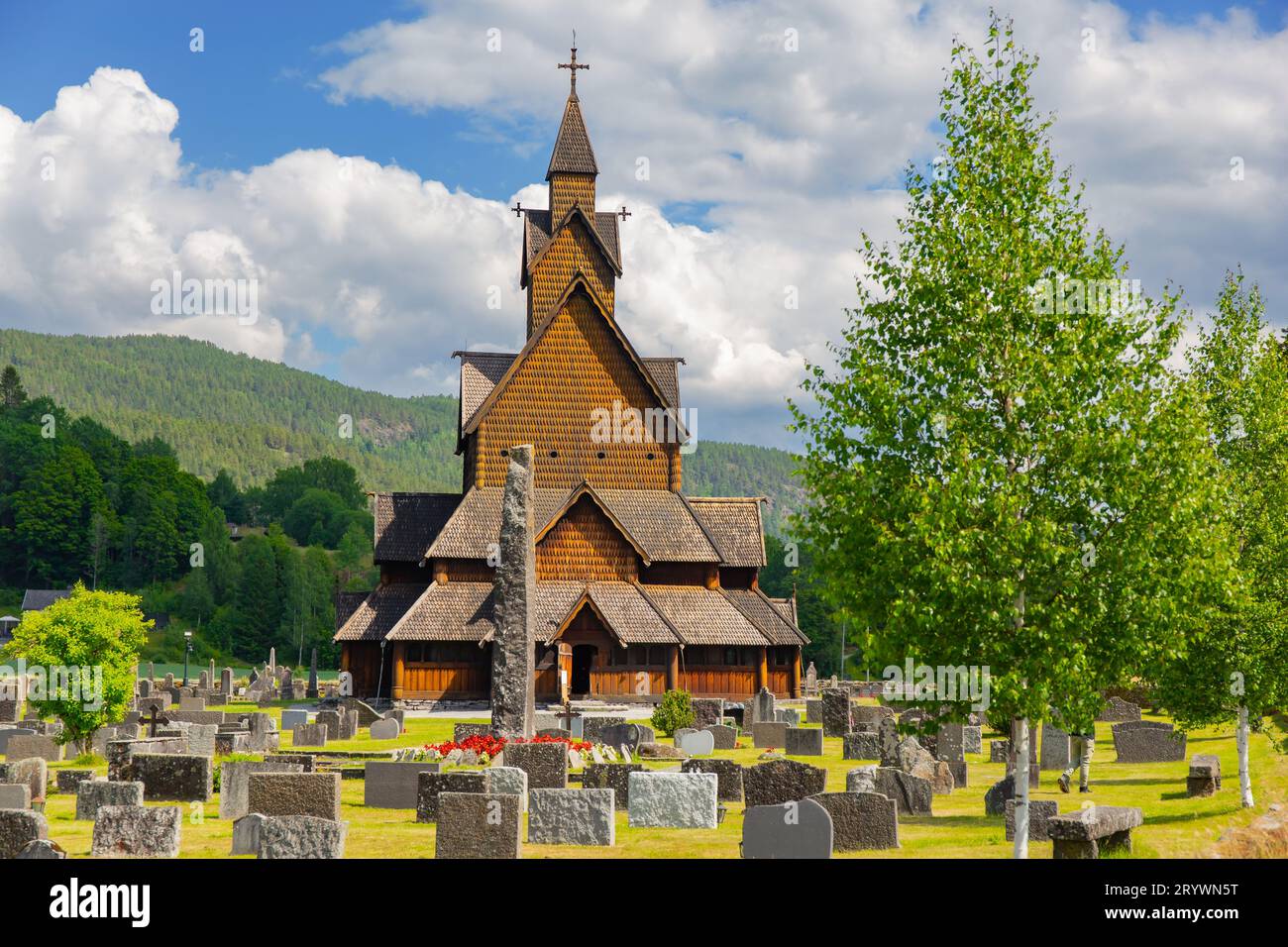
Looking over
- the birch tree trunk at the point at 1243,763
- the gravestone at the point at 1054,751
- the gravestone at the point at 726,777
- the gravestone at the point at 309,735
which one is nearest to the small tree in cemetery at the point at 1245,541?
the birch tree trunk at the point at 1243,763

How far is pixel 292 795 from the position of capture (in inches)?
708

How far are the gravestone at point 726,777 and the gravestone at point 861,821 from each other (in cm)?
482

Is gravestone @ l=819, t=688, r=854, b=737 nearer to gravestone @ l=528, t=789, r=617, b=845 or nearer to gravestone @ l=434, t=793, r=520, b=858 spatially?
gravestone @ l=528, t=789, r=617, b=845

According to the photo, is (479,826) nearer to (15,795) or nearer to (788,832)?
(788,832)

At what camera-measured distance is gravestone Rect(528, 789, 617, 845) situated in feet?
58.8

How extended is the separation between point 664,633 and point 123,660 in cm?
2224

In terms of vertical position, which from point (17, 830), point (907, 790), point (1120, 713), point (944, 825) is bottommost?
point (944, 825)

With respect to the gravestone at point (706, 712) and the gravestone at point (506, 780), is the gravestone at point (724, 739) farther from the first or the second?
the gravestone at point (506, 780)

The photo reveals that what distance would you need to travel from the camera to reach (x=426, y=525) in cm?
5638

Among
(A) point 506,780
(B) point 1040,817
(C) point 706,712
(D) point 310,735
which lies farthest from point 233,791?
(C) point 706,712

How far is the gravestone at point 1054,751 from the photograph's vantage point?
27.0 meters

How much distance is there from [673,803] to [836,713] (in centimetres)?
1977
